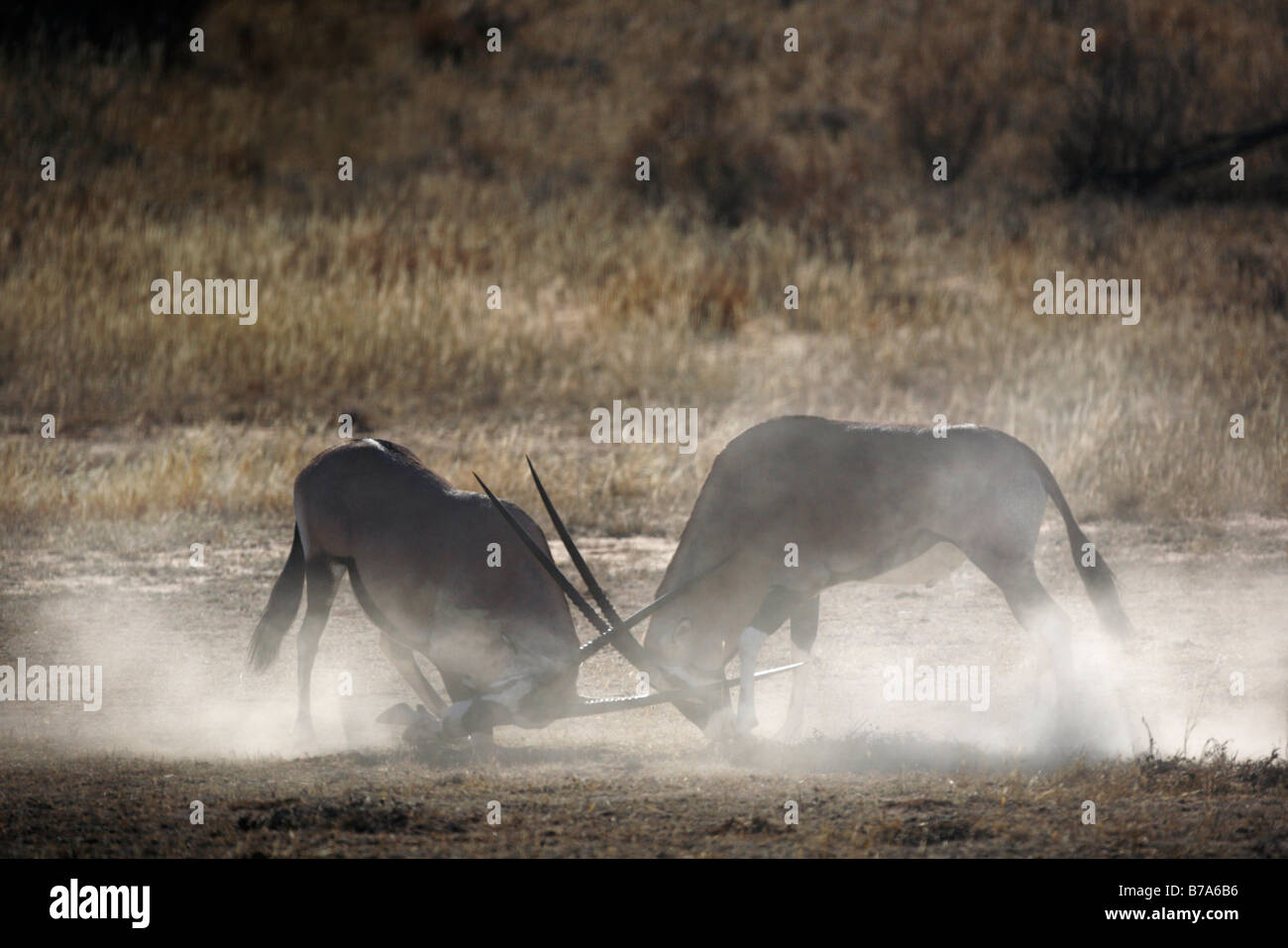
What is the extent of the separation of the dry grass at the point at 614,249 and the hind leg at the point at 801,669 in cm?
433

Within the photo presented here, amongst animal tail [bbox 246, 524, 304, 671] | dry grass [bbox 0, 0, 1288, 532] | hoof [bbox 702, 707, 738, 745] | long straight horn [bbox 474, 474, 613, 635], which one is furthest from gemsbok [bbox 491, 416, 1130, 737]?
dry grass [bbox 0, 0, 1288, 532]

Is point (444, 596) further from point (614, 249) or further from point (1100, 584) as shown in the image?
point (614, 249)

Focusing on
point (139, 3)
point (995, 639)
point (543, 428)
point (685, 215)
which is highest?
point (139, 3)

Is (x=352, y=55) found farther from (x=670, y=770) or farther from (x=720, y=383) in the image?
(x=670, y=770)

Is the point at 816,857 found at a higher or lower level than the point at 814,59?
lower

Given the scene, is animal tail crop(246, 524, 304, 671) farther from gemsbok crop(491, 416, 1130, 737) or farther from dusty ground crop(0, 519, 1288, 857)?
gemsbok crop(491, 416, 1130, 737)

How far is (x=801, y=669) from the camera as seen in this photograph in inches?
309

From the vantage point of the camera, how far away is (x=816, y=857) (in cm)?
567

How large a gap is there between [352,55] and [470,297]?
964cm

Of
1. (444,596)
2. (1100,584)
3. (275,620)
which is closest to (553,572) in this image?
(444,596)

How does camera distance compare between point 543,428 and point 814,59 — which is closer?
point 543,428

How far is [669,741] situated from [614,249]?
13.0 m

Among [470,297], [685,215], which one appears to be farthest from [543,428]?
[685,215]

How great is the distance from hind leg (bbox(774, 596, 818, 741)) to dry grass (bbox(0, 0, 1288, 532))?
433 centimetres
